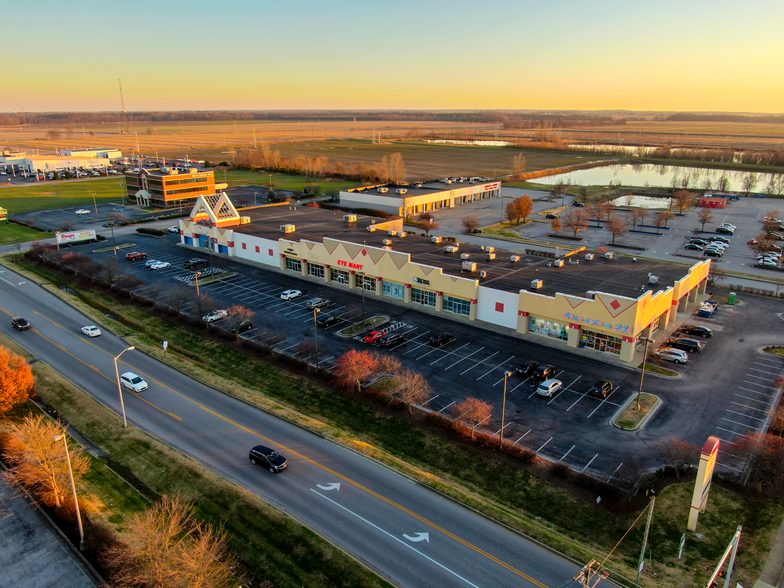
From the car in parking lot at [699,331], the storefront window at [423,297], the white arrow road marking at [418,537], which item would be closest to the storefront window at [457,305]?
the storefront window at [423,297]

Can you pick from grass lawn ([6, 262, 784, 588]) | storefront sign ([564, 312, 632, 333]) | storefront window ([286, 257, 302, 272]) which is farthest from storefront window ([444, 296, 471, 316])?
storefront window ([286, 257, 302, 272])

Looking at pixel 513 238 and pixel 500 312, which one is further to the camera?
pixel 513 238

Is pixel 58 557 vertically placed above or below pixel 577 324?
below

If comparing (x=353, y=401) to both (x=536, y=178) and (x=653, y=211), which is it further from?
(x=536, y=178)

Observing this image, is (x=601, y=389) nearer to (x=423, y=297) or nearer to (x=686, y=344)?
(x=686, y=344)

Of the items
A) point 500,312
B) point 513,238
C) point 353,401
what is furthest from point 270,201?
point 353,401

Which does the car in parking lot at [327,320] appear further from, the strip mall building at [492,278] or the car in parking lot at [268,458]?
the car in parking lot at [268,458]

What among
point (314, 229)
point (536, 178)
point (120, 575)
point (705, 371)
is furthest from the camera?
point (536, 178)
